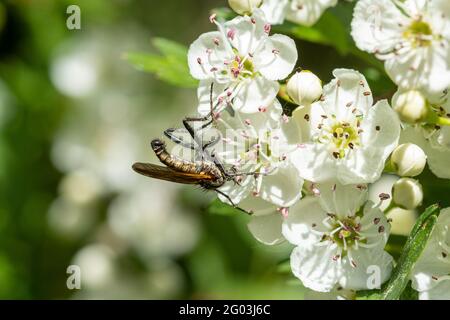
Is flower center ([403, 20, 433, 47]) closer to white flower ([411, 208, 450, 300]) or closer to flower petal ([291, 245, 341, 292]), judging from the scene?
white flower ([411, 208, 450, 300])

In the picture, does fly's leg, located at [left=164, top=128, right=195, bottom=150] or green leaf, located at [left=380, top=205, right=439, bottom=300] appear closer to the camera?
green leaf, located at [left=380, top=205, right=439, bottom=300]

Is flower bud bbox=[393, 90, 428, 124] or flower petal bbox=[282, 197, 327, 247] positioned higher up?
flower bud bbox=[393, 90, 428, 124]

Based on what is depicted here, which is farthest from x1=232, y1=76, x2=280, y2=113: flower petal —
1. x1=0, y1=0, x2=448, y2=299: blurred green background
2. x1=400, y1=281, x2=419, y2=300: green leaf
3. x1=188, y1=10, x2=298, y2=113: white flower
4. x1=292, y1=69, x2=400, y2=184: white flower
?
x1=0, y1=0, x2=448, y2=299: blurred green background

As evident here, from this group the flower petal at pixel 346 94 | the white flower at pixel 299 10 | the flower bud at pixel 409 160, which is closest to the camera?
the flower bud at pixel 409 160

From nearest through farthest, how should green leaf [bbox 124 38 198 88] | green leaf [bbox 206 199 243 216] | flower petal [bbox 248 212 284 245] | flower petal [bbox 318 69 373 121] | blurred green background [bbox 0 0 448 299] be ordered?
1. flower petal [bbox 318 69 373 121]
2. flower petal [bbox 248 212 284 245]
3. green leaf [bbox 206 199 243 216]
4. green leaf [bbox 124 38 198 88]
5. blurred green background [bbox 0 0 448 299]

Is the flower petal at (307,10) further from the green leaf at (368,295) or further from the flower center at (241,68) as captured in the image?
the green leaf at (368,295)

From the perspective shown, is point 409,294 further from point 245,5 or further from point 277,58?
point 245,5

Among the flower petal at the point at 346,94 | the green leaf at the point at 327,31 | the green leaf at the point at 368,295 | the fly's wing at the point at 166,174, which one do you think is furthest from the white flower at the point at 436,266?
the green leaf at the point at 327,31
